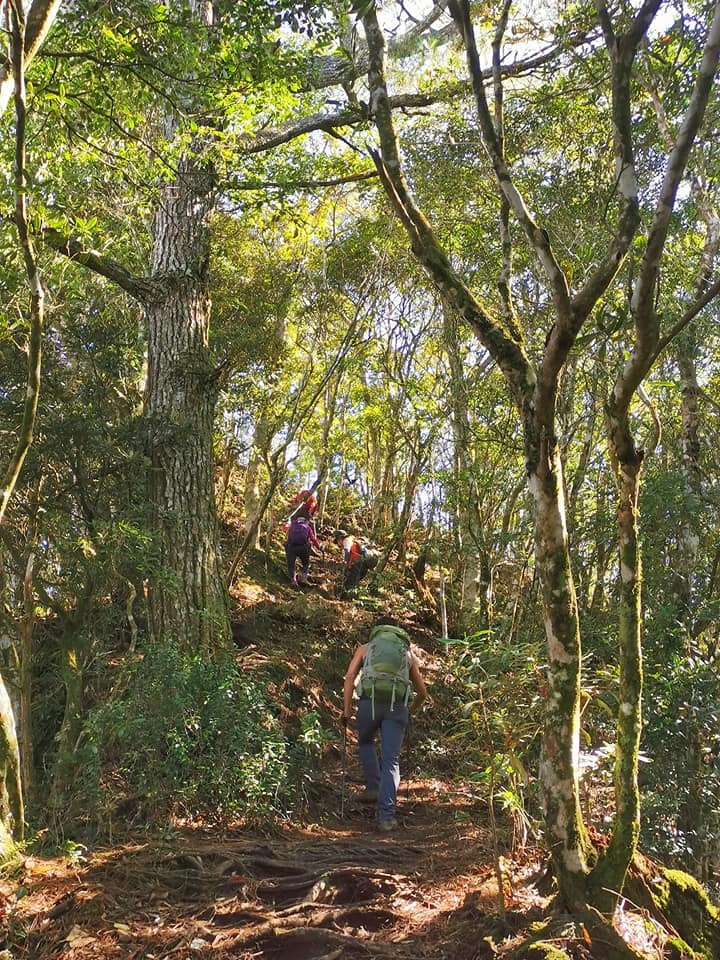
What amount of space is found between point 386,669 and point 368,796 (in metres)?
1.31

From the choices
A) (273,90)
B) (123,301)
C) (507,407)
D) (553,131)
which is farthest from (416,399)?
(273,90)

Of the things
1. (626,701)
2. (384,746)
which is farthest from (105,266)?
(626,701)

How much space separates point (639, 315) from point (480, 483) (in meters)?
8.76

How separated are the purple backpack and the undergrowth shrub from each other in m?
7.22

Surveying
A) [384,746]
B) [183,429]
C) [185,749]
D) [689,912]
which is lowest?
[689,912]

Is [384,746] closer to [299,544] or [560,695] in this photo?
[560,695]

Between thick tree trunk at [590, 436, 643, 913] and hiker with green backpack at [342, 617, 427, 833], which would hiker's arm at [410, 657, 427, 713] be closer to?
hiker with green backpack at [342, 617, 427, 833]

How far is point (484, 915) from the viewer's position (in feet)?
11.9

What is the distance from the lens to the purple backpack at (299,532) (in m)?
13.5

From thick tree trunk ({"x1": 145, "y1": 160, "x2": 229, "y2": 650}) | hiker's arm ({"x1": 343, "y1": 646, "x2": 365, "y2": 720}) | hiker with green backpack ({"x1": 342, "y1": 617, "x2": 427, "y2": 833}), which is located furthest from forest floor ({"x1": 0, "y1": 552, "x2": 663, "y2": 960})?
thick tree trunk ({"x1": 145, "y1": 160, "x2": 229, "y2": 650})

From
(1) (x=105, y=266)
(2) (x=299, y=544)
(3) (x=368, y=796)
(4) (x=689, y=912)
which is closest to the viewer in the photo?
(4) (x=689, y=912)

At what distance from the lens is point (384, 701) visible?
6.52 metres

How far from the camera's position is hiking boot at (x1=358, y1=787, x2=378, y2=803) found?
675cm

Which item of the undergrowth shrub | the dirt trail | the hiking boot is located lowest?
the hiking boot
